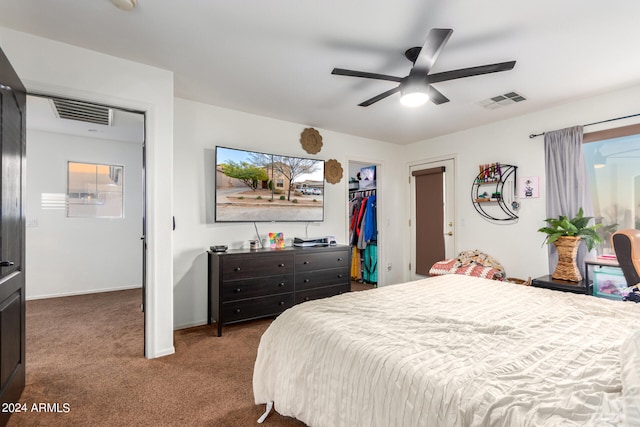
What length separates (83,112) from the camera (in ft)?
11.7

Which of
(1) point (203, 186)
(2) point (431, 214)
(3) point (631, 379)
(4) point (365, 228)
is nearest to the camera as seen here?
(3) point (631, 379)

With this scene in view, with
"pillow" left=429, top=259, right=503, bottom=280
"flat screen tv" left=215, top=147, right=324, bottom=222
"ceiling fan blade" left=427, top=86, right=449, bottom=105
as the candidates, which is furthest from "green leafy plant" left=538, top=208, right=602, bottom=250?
"flat screen tv" left=215, top=147, right=324, bottom=222

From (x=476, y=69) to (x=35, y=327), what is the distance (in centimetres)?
483

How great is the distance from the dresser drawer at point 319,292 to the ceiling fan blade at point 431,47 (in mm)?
2590

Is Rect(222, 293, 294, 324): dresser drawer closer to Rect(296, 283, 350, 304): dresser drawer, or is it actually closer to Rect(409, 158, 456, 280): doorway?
Rect(296, 283, 350, 304): dresser drawer

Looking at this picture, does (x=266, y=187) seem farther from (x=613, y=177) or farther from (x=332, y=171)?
(x=613, y=177)

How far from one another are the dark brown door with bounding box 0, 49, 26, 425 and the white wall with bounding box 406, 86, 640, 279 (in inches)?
182

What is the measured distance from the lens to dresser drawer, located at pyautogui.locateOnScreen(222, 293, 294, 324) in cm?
307

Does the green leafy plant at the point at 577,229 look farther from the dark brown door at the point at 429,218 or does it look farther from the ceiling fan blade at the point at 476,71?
the ceiling fan blade at the point at 476,71

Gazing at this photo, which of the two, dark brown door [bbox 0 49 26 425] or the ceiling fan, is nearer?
dark brown door [bbox 0 49 26 425]

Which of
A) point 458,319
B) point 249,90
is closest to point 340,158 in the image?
point 249,90

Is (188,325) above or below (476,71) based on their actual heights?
below

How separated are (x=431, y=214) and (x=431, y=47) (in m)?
3.35

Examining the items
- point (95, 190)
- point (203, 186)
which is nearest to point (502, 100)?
point (203, 186)
